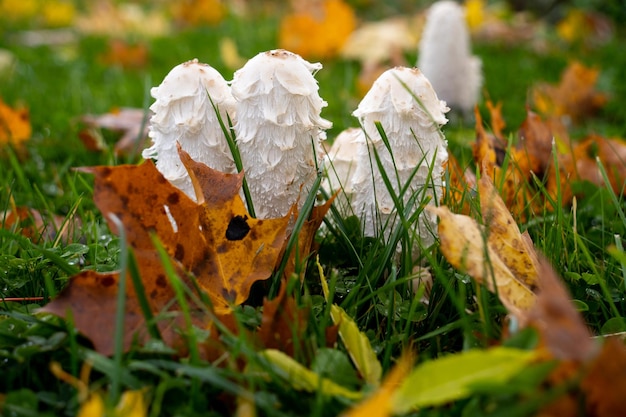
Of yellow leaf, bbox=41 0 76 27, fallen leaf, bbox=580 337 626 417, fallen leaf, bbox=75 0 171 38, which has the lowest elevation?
fallen leaf, bbox=580 337 626 417

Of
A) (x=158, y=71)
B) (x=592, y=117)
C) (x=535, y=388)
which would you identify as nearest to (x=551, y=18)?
(x=592, y=117)

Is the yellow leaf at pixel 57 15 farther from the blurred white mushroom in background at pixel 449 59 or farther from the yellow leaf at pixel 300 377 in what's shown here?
the yellow leaf at pixel 300 377

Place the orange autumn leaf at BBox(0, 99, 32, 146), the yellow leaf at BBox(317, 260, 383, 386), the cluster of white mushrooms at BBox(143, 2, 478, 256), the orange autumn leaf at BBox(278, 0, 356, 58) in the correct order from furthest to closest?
the orange autumn leaf at BBox(278, 0, 356, 58) < the orange autumn leaf at BBox(0, 99, 32, 146) < the cluster of white mushrooms at BBox(143, 2, 478, 256) < the yellow leaf at BBox(317, 260, 383, 386)

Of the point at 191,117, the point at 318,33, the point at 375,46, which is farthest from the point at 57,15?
the point at 191,117

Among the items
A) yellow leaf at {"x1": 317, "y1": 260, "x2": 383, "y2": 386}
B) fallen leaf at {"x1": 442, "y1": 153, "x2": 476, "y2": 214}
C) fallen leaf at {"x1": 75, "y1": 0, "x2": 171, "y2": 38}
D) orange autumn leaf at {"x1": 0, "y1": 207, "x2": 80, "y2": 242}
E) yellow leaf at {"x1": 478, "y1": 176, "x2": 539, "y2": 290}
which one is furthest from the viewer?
fallen leaf at {"x1": 75, "y1": 0, "x2": 171, "y2": 38}

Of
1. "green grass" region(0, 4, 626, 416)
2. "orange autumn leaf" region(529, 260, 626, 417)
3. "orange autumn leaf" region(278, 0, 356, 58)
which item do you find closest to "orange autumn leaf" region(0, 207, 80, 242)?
"green grass" region(0, 4, 626, 416)

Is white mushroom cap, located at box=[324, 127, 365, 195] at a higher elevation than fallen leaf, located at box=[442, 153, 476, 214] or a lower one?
higher

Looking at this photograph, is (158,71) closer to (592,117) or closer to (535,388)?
(592,117)

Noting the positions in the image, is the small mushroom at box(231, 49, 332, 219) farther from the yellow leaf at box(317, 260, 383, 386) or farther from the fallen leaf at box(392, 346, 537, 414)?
the fallen leaf at box(392, 346, 537, 414)

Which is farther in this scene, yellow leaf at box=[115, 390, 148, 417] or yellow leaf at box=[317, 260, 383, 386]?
yellow leaf at box=[317, 260, 383, 386]
